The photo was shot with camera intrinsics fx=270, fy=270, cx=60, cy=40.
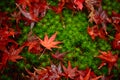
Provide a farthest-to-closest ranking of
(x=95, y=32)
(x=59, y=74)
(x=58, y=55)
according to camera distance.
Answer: (x=95, y=32) → (x=58, y=55) → (x=59, y=74)

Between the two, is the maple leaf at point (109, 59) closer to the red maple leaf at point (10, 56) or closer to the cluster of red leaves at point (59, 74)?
the cluster of red leaves at point (59, 74)

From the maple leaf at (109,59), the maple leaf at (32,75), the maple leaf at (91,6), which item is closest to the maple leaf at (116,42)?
the maple leaf at (109,59)

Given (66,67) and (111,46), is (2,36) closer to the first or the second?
(66,67)

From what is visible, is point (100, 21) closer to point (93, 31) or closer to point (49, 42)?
point (93, 31)

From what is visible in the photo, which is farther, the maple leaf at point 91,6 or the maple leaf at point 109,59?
the maple leaf at point 91,6

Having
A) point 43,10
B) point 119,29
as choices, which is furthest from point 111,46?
point 43,10

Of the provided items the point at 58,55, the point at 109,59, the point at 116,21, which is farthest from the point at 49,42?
the point at 116,21
